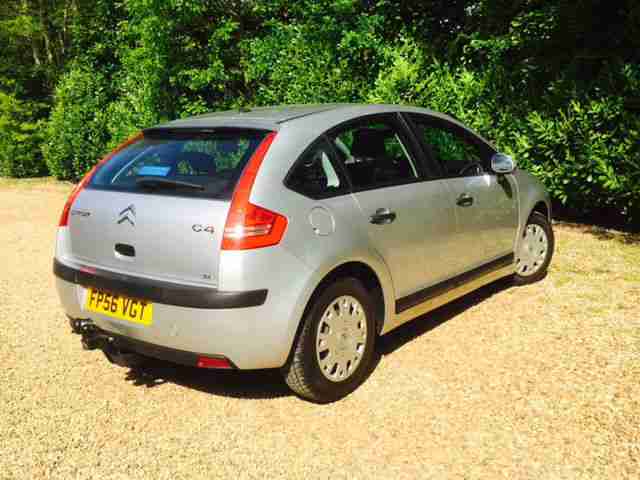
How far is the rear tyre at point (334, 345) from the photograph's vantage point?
3.50 meters

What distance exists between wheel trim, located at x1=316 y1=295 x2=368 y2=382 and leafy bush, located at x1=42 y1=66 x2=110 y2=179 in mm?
11855

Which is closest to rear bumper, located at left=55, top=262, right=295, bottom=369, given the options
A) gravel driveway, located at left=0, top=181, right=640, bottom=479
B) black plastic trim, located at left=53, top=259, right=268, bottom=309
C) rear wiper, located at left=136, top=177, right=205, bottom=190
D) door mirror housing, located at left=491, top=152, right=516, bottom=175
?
black plastic trim, located at left=53, top=259, right=268, bottom=309

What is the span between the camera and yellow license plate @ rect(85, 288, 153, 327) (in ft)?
11.2

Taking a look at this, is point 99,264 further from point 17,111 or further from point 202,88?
point 17,111

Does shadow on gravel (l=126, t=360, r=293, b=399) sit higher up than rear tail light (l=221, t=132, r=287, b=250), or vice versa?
rear tail light (l=221, t=132, r=287, b=250)

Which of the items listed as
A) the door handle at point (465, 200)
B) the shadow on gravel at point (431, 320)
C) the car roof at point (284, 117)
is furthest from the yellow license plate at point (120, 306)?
the door handle at point (465, 200)

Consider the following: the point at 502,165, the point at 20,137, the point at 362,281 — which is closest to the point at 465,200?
the point at 502,165

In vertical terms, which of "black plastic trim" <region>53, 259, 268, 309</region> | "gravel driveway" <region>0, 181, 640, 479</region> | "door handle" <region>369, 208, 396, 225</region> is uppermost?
"door handle" <region>369, 208, 396, 225</region>

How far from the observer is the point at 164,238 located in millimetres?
3350

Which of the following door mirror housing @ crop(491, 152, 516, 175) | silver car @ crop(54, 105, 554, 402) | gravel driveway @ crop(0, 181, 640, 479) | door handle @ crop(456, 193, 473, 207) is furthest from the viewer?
door mirror housing @ crop(491, 152, 516, 175)

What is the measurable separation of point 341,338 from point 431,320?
1.56 meters

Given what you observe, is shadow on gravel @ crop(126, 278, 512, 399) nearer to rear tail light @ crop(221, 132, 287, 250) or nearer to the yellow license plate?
the yellow license plate

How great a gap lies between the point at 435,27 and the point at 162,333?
23.6 ft

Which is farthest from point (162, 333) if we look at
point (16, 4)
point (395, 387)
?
point (16, 4)
